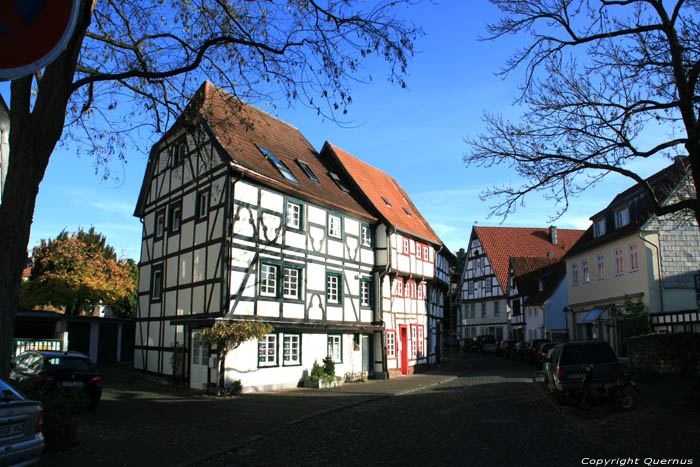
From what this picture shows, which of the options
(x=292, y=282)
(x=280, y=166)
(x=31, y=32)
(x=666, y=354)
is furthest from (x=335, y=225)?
(x=31, y=32)

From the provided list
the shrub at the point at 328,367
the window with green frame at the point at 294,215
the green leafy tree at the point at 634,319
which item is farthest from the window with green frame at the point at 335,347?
the green leafy tree at the point at 634,319

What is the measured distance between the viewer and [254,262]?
1953 centimetres

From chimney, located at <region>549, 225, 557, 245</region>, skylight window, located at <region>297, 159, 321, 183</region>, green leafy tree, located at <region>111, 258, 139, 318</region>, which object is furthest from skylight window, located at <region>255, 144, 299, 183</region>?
chimney, located at <region>549, 225, 557, 245</region>

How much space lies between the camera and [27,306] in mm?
35438

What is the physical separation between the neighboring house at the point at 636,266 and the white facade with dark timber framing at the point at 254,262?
1286 centimetres

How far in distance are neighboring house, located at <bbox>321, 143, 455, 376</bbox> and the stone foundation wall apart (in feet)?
34.9

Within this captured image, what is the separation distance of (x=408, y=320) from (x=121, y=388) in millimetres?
15323

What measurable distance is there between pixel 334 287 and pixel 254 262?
5238 mm

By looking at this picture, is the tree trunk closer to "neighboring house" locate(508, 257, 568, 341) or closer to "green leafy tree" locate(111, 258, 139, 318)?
"green leafy tree" locate(111, 258, 139, 318)

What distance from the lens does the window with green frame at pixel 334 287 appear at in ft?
76.6

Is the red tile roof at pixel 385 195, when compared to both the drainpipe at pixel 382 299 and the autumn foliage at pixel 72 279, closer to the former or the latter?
the drainpipe at pixel 382 299

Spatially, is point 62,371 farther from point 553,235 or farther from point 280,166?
point 553,235

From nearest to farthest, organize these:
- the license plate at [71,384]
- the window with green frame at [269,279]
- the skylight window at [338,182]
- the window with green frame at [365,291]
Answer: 1. the license plate at [71,384]
2. the window with green frame at [269,279]
3. the window with green frame at [365,291]
4. the skylight window at [338,182]

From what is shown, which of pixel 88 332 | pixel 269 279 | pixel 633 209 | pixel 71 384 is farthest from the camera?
pixel 88 332
